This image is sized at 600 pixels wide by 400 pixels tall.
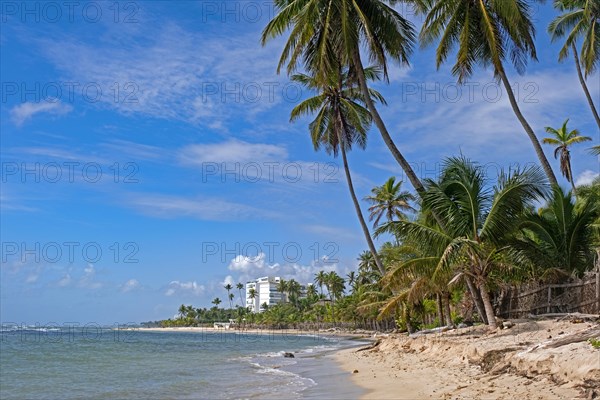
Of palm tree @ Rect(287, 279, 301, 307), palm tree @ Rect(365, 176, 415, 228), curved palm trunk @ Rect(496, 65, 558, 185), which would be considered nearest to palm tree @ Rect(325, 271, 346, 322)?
palm tree @ Rect(287, 279, 301, 307)

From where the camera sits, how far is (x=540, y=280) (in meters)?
15.6

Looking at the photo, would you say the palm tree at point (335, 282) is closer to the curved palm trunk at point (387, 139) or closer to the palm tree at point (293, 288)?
the palm tree at point (293, 288)

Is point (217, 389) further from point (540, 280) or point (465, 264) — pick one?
point (540, 280)

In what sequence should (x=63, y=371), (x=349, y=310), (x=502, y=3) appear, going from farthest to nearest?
(x=349, y=310) → (x=63, y=371) → (x=502, y=3)

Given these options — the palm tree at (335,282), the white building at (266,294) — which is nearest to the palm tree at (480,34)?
the palm tree at (335,282)

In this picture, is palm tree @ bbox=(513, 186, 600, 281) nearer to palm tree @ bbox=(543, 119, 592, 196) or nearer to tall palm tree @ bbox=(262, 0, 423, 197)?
tall palm tree @ bbox=(262, 0, 423, 197)

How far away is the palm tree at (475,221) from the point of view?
13383mm

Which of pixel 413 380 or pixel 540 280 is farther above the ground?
pixel 540 280

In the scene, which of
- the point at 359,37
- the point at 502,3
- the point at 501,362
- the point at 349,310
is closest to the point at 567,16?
the point at 502,3

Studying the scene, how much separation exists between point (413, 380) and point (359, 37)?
1072 cm

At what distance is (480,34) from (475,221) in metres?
7.62

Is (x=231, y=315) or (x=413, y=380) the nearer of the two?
(x=413, y=380)

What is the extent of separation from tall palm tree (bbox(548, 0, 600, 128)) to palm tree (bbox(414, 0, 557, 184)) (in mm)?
6634

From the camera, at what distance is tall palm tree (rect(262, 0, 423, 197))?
613 inches
